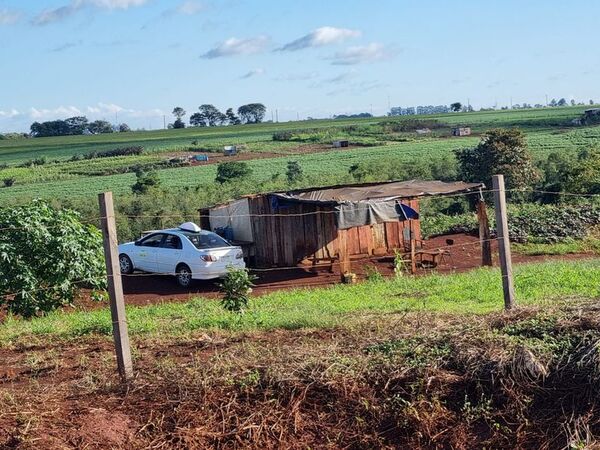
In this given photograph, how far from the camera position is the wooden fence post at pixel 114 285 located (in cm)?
706

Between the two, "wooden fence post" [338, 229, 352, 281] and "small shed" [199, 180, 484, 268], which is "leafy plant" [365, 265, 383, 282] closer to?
"wooden fence post" [338, 229, 352, 281]

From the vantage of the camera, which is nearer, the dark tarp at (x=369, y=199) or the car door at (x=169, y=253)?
the dark tarp at (x=369, y=199)

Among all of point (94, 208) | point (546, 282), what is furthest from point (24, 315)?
point (94, 208)

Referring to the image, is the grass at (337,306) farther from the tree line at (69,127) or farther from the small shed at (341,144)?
the tree line at (69,127)

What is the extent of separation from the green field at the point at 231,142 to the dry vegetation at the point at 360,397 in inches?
1468

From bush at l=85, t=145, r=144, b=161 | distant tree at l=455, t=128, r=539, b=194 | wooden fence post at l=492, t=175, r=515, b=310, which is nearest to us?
wooden fence post at l=492, t=175, r=515, b=310

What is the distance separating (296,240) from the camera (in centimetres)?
2236

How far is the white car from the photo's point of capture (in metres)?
19.2

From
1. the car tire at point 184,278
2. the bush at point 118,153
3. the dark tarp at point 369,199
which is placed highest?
the bush at point 118,153

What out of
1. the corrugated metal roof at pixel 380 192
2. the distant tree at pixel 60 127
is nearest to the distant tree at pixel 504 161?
the corrugated metal roof at pixel 380 192

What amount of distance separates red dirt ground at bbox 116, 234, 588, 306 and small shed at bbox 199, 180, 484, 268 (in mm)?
603

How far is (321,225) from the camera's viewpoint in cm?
2206

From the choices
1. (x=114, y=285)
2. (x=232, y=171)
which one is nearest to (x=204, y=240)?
(x=114, y=285)

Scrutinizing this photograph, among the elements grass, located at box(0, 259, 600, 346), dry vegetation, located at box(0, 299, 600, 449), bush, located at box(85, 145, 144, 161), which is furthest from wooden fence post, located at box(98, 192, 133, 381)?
bush, located at box(85, 145, 144, 161)
